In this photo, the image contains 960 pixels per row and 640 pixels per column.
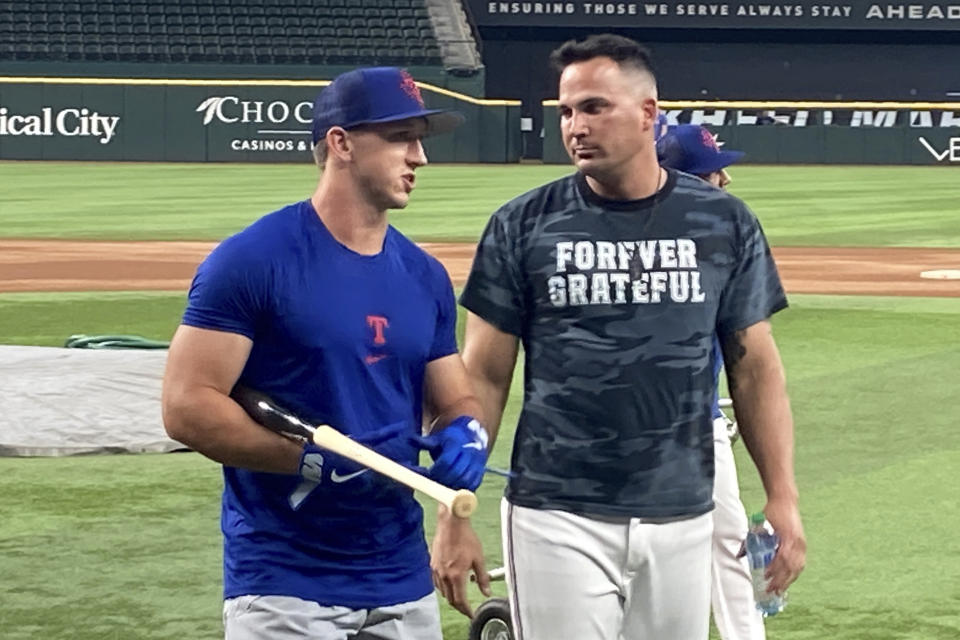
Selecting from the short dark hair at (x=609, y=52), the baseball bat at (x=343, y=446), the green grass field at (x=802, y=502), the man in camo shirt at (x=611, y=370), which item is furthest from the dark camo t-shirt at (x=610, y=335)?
the green grass field at (x=802, y=502)

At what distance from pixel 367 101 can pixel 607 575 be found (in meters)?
1.17

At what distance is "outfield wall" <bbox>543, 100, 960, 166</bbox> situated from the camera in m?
43.5

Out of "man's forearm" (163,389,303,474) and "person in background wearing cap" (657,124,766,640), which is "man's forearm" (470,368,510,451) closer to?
"man's forearm" (163,389,303,474)

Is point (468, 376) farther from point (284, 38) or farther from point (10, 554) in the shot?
point (284, 38)

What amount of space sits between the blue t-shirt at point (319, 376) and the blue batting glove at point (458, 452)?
0.32 feet

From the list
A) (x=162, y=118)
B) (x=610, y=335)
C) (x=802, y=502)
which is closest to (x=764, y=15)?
(x=162, y=118)

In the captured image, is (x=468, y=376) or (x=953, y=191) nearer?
(x=468, y=376)

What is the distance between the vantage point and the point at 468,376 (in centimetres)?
422

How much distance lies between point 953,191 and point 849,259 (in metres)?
13.7

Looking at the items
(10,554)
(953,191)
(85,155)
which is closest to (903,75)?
(953,191)

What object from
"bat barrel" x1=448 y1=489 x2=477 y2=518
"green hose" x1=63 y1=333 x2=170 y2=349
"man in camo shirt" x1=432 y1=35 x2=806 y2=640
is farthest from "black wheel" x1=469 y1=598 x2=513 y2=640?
"green hose" x1=63 y1=333 x2=170 y2=349

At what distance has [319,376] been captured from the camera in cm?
388

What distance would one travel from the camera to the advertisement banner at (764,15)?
47688mm

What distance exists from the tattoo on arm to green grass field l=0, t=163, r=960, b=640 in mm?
2100
